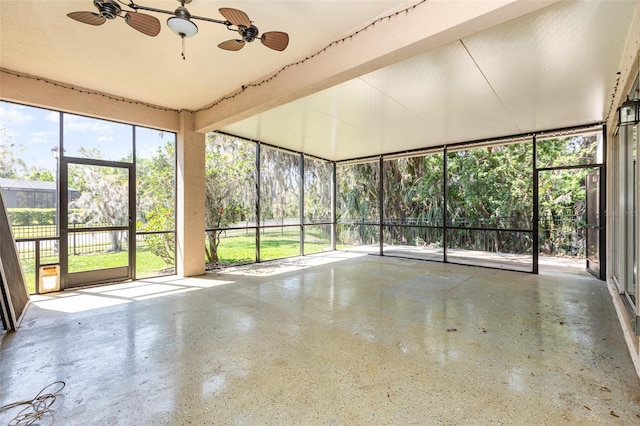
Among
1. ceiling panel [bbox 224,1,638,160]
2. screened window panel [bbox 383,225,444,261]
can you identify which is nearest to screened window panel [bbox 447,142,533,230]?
screened window panel [bbox 383,225,444,261]

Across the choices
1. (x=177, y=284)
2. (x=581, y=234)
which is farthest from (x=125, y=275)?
(x=581, y=234)

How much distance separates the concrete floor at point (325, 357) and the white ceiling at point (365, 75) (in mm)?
2851

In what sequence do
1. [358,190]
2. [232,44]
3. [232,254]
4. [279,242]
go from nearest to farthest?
[232,44]
[232,254]
[279,242]
[358,190]

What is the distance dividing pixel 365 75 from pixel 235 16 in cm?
175

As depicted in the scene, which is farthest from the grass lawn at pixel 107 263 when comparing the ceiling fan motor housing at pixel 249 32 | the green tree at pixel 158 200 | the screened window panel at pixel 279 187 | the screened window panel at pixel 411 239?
the screened window panel at pixel 411 239

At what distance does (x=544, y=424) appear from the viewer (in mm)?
1693

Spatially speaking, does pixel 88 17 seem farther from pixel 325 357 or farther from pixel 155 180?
pixel 155 180

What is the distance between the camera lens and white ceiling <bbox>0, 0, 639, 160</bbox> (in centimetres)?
256

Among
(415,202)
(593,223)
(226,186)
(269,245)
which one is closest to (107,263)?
(226,186)

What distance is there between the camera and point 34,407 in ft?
6.07

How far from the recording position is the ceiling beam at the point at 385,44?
213cm

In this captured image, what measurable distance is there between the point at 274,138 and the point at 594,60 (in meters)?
5.45

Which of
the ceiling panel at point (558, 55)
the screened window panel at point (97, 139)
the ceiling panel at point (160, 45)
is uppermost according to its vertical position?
the ceiling panel at point (160, 45)

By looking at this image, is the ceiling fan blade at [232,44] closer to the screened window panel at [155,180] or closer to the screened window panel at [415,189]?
the screened window panel at [155,180]
